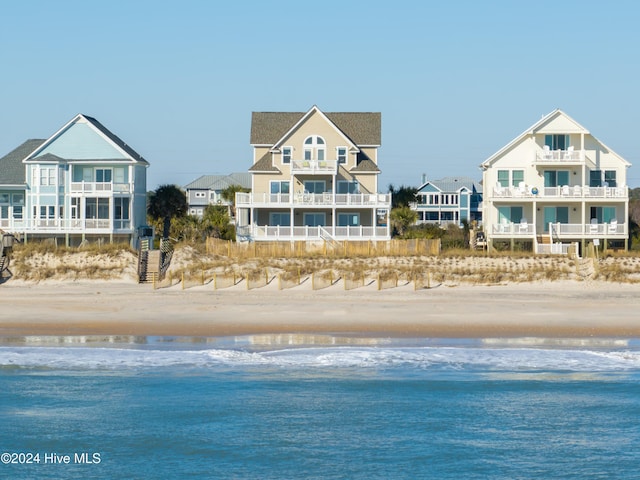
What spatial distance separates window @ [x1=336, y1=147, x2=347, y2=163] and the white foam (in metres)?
27.7

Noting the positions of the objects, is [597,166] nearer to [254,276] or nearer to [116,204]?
[254,276]

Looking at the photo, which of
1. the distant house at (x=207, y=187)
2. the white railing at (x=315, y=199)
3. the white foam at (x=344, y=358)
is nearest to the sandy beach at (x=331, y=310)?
the white foam at (x=344, y=358)

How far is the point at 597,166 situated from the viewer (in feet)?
176

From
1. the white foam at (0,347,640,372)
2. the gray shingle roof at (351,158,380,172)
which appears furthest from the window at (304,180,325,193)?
the white foam at (0,347,640,372)

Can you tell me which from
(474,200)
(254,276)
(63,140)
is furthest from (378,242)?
(474,200)

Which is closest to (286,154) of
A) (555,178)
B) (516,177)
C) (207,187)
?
(516,177)

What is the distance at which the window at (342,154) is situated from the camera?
5606cm

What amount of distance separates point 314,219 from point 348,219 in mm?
1915

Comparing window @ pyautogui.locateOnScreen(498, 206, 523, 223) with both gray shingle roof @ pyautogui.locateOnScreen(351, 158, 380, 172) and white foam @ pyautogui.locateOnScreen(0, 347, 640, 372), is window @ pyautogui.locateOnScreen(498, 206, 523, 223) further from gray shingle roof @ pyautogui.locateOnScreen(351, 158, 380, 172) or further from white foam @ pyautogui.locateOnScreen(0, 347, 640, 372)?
white foam @ pyautogui.locateOnScreen(0, 347, 640, 372)

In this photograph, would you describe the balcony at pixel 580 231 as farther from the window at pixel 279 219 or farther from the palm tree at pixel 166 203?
the palm tree at pixel 166 203

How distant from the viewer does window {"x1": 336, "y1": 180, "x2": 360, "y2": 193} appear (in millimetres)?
56156

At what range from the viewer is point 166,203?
57.1 metres

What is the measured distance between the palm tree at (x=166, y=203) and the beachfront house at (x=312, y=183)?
437 centimetres

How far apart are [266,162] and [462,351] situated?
29352mm
